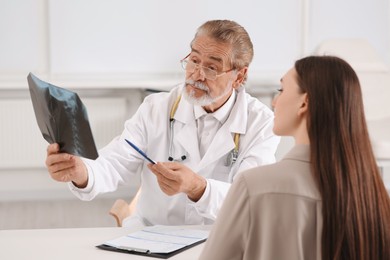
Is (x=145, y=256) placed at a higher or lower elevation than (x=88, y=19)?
lower

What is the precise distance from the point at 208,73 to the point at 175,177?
618 millimetres

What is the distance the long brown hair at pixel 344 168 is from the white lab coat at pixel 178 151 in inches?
45.2

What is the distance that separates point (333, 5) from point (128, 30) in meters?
1.64

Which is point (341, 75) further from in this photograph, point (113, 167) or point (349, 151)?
point (113, 167)

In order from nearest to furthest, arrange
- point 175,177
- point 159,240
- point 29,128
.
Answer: point 159,240 < point 175,177 < point 29,128

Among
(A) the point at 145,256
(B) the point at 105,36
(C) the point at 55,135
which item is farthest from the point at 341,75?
(B) the point at 105,36

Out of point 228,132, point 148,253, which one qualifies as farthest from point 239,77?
point 148,253

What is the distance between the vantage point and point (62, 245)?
2.16 metres

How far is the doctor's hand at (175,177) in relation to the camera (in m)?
2.36

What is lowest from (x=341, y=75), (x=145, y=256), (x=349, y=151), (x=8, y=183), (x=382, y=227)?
(x=8, y=183)

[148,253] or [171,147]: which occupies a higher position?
[171,147]

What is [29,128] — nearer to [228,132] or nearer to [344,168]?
[228,132]

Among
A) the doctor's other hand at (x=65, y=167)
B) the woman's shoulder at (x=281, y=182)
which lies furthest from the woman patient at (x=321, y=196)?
the doctor's other hand at (x=65, y=167)

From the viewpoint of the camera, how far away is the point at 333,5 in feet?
19.2
